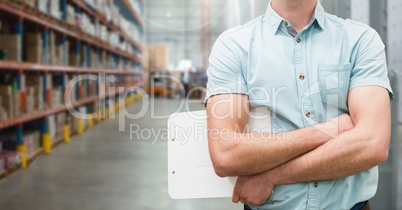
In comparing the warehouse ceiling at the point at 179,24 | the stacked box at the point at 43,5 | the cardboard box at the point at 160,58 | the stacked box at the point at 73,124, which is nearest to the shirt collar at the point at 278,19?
the stacked box at the point at 43,5

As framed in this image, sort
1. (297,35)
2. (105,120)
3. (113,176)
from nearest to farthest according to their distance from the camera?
1. (297,35)
2. (113,176)
3. (105,120)

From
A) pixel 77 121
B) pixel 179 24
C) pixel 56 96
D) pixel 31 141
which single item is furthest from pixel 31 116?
pixel 179 24

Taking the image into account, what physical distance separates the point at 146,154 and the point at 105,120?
14.0ft

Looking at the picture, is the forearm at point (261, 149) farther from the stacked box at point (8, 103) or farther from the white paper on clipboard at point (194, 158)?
the stacked box at point (8, 103)

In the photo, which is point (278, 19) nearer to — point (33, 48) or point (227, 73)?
point (227, 73)

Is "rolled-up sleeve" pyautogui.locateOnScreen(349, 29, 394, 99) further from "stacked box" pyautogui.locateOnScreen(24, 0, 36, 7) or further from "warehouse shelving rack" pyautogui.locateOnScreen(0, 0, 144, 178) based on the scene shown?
"stacked box" pyautogui.locateOnScreen(24, 0, 36, 7)

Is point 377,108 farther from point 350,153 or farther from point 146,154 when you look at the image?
point 146,154

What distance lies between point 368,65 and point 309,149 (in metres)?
0.33

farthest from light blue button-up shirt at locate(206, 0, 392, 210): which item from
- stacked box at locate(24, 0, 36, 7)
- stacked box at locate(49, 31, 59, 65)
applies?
stacked box at locate(49, 31, 59, 65)

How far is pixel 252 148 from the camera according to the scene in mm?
1292

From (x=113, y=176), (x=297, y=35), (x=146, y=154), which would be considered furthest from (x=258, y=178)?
(x=146, y=154)

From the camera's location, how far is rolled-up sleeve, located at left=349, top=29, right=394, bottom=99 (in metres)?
1.33

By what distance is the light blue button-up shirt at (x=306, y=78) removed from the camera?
134 centimetres

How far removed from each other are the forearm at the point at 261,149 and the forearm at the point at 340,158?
28mm
